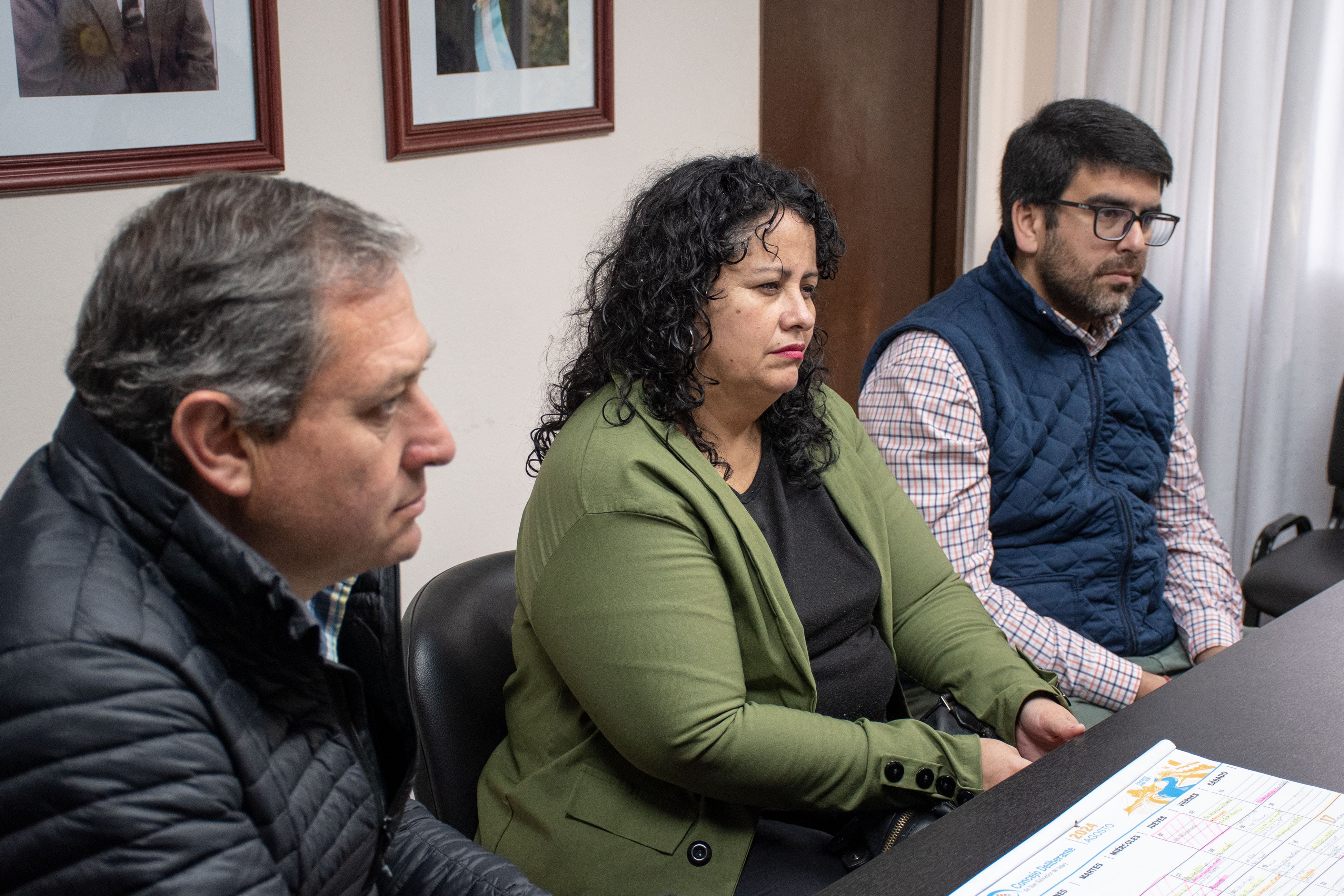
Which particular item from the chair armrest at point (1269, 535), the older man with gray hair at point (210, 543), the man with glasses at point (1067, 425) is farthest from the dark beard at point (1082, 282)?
the older man with gray hair at point (210, 543)

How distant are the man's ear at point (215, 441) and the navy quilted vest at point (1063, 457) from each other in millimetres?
1402

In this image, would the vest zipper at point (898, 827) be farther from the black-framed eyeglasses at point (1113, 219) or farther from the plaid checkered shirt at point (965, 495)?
the black-framed eyeglasses at point (1113, 219)

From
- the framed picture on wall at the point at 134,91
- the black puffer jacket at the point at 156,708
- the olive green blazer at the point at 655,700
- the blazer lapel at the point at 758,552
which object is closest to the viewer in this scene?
the black puffer jacket at the point at 156,708

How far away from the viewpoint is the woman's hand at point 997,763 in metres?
1.32

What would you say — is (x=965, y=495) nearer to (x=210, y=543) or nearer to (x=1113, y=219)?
(x=1113, y=219)

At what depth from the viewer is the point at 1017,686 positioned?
1.48m

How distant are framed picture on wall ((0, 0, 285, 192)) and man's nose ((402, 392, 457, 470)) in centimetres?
108

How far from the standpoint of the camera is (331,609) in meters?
→ 1.11

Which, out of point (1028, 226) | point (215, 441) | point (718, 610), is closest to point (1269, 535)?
point (1028, 226)

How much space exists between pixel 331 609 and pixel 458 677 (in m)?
0.31

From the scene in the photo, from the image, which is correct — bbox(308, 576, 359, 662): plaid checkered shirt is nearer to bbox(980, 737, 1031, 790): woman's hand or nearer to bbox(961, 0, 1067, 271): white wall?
bbox(980, 737, 1031, 790): woman's hand

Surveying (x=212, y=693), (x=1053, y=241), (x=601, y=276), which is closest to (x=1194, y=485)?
(x=1053, y=241)

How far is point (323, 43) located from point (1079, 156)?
4.59 ft

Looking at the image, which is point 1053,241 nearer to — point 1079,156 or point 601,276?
point 1079,156
